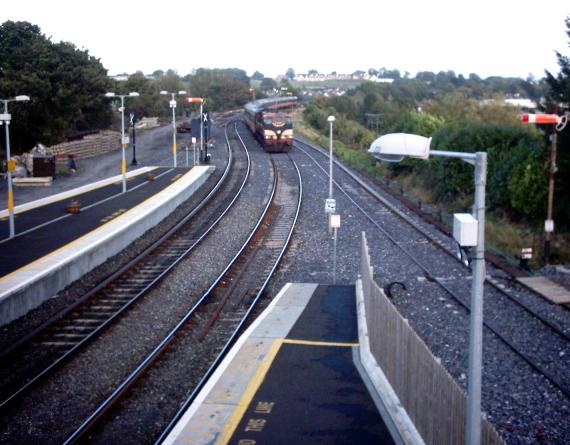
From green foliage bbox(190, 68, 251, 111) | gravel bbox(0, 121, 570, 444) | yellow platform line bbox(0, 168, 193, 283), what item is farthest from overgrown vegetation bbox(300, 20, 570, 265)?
green foliage bbox(190, 68, 251, 111)

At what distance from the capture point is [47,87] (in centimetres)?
4512

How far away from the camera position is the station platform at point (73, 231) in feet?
50.0

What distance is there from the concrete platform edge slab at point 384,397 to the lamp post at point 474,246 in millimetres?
2286

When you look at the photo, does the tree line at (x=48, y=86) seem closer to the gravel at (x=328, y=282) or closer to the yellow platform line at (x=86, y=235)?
the yellow platform line at (x=86, y=235)

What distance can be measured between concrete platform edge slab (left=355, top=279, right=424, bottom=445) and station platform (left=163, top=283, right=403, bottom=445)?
0.17ft

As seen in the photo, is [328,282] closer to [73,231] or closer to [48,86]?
[73,231]

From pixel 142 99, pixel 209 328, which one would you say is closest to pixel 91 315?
pixel 209 328

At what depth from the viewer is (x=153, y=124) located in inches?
2945

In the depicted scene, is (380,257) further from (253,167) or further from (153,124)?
(153,124)

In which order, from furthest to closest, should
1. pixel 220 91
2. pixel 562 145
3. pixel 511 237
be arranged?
pixel 220 91 < pixel 511 237 < pixel 562 145

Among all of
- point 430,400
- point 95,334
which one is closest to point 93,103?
point 95,334

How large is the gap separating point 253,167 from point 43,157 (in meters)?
11.7

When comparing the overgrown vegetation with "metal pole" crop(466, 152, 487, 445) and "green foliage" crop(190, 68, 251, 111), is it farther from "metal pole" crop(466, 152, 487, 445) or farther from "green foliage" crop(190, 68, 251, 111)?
"green foliage" crop(190, 68, 251, 111)

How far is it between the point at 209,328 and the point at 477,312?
9041 mm
